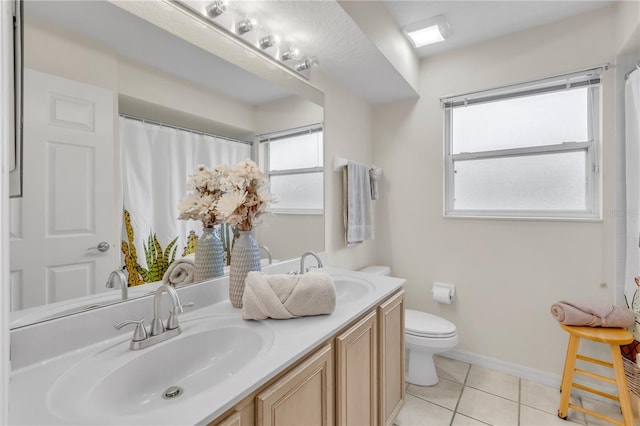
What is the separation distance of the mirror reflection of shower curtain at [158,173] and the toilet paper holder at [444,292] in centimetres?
185

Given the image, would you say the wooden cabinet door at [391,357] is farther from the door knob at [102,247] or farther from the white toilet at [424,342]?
the door knob at [102,247]

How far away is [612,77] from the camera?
1.78 m

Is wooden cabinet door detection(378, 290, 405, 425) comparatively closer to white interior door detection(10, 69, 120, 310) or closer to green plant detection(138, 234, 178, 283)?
green plant detection(138, 234, 178, 283)

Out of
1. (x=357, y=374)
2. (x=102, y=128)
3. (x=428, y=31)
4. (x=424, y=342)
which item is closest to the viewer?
(x=102, y=128)

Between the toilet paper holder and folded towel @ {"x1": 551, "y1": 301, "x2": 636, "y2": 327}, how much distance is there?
65 centimetres

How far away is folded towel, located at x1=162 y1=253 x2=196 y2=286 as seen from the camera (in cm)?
116

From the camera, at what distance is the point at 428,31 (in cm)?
201

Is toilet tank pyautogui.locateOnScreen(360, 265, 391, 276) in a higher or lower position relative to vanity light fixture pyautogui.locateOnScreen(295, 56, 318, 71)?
lower

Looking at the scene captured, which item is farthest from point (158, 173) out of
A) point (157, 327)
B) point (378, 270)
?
point (378, 270)

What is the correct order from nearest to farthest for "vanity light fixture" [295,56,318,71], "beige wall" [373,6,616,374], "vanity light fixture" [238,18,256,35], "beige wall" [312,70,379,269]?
"vanity light fixture" [238,18,256,35], "vanity light fixture" [295,56,318,71], "beige wall" [373,6,616,374], "beige wall" [312,70,379,269]

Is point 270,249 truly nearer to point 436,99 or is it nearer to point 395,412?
point 395,412

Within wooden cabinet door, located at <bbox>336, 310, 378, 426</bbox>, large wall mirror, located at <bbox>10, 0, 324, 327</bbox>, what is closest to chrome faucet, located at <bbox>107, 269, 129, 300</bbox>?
large wall mirror, located at <bbox>10, 0, 324, 327</bbox>

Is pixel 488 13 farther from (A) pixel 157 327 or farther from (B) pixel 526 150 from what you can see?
(A) pixel 157 327

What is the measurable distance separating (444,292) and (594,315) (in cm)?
85
